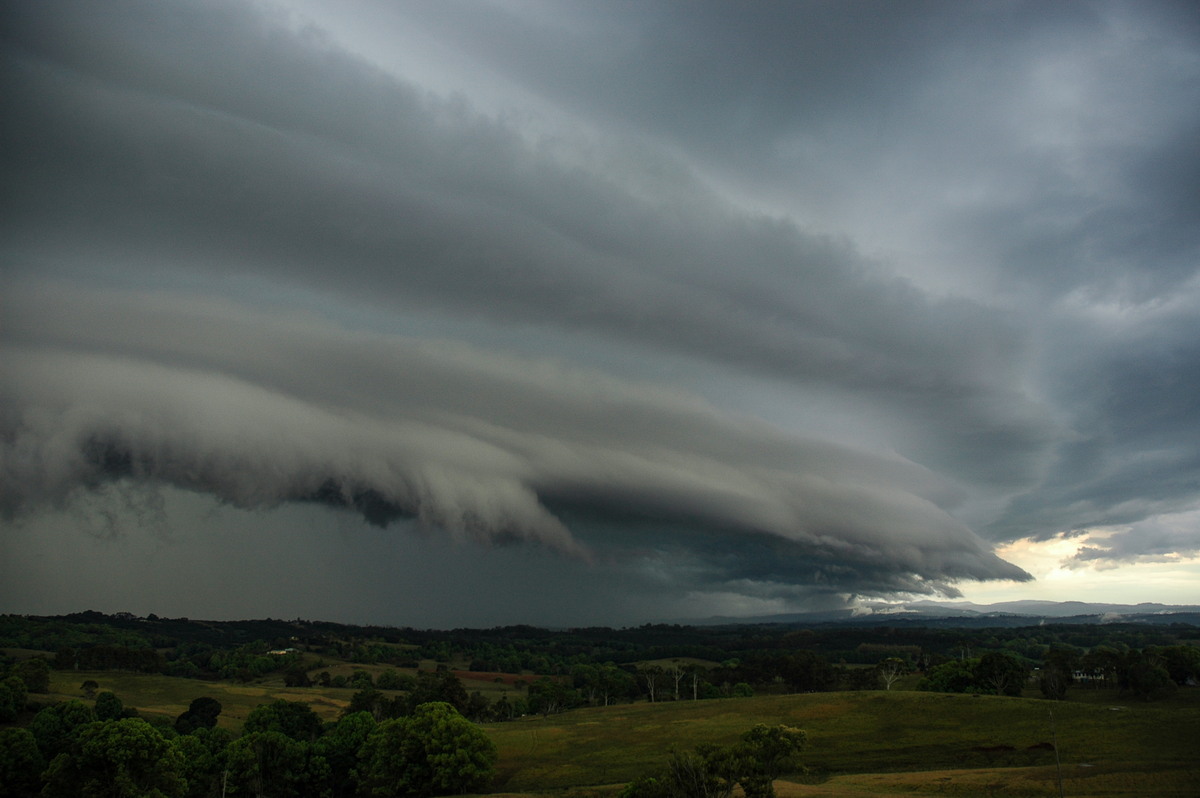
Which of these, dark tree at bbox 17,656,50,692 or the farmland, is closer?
the farmland

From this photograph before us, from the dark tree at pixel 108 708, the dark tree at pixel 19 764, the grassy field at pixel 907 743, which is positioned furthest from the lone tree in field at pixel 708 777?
the dark tree at pixel 108 708

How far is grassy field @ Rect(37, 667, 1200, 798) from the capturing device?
74062mm

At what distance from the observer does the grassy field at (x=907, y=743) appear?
243 ft

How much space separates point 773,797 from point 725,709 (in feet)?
259

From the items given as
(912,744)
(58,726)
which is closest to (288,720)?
(58,726)

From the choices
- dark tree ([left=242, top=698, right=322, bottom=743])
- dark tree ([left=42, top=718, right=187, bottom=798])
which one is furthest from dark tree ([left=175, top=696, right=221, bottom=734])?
dark tree ([left=42, top=718, right=187, bottom=798])

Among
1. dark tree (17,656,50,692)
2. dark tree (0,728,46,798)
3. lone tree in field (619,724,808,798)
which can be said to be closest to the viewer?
lone tree in field (619,724,808,798)

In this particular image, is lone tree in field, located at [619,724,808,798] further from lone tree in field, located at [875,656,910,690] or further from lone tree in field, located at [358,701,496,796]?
lone tree in field, located at [875,656,910,690]

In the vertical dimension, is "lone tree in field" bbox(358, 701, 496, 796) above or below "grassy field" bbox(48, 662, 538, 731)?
above

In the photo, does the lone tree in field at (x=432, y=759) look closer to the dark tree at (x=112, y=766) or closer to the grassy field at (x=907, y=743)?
the grassy field at (x=907, y=743)

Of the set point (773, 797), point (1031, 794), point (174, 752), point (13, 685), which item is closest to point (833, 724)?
point (1031, 794)

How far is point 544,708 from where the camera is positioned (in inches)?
7392

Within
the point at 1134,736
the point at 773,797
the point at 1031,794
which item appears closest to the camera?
the point at 773,797

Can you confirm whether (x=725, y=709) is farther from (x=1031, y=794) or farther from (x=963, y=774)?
(x=1031, y=794)
